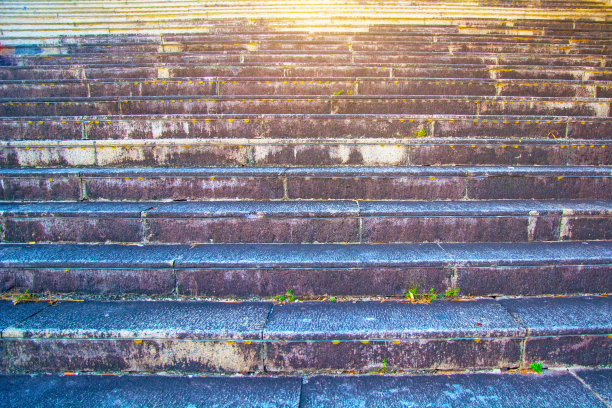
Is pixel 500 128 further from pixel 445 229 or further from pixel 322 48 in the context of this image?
pixel 322 48

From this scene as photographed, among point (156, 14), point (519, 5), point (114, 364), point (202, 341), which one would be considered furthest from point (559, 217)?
point (156, 14)

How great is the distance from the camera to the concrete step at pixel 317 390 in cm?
179

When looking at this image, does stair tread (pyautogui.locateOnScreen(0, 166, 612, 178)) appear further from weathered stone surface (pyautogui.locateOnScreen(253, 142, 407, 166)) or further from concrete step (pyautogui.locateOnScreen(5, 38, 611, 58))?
concrete step (pyautogui.locateOnScreen(5, 38, 611, 58))

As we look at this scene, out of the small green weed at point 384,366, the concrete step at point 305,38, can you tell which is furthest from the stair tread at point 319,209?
the concrete step at point 305,38

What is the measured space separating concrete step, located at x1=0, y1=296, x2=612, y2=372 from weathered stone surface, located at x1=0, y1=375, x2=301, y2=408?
0.07 metres

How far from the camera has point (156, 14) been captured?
737 centimetres

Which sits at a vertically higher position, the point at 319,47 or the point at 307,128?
the point at 319,47

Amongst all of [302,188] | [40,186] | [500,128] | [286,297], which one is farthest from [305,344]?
[500,128]

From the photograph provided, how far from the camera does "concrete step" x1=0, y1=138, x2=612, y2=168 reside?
10.7 feet

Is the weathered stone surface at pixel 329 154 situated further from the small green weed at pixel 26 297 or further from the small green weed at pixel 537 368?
the small green weed at pixel 26 297

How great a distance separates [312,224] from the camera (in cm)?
270

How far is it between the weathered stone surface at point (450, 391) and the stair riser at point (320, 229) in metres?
1.07

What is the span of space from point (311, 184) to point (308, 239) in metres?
0.58

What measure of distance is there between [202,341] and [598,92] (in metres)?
5.56
